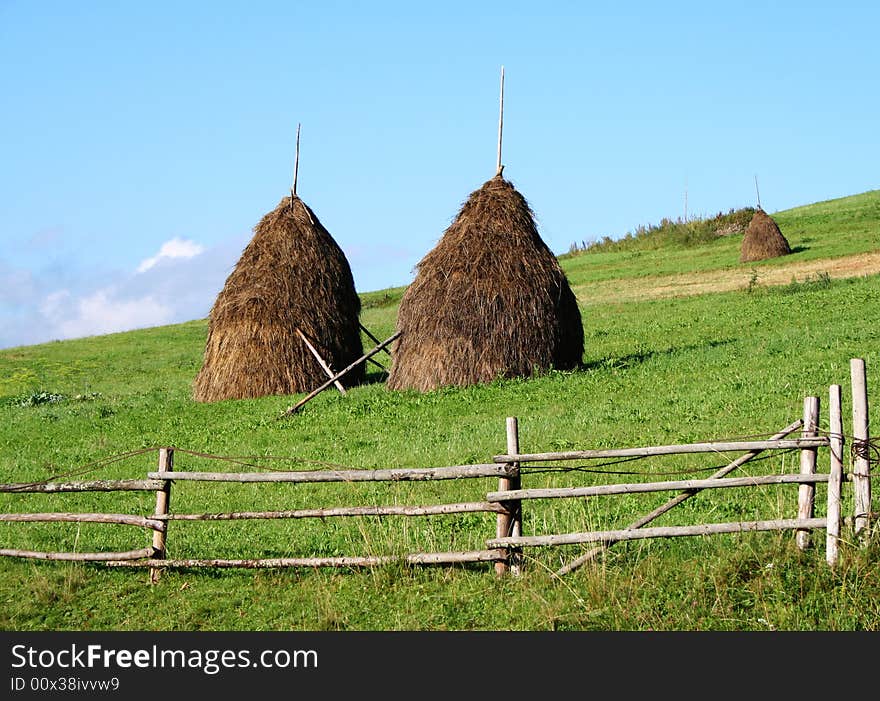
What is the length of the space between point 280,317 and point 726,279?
21675mm

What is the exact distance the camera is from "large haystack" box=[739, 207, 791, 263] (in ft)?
137

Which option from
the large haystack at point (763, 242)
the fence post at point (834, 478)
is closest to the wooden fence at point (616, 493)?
the fence post at point (834, 478)

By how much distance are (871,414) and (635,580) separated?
6.94 meters

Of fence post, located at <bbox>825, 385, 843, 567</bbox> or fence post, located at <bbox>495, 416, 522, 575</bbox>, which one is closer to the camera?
fence post, located at <bbox>825, 385, 843, 567</bbox>

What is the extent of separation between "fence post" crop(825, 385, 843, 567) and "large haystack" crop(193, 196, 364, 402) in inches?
600

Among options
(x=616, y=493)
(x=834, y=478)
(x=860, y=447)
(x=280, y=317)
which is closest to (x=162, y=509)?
(x=616, y=493)

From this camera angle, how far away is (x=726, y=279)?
3875cm

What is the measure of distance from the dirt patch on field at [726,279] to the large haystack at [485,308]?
16.2 meters

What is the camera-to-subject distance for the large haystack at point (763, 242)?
41719mm

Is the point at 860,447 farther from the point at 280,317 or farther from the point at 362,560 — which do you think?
the point at 280,317

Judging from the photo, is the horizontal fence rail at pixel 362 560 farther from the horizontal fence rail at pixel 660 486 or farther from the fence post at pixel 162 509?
the horizontal fence rail at pixel 660 486

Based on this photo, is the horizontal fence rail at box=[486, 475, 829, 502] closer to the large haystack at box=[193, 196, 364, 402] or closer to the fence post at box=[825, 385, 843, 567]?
the fence post at box=[825, 385, 843, 567]

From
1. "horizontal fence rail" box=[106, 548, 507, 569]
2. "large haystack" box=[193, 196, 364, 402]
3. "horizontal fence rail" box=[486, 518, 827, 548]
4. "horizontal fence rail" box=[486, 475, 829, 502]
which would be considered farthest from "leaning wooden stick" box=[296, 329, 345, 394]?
"horizontal fence rail" box=[486, 518, 827, 548]
